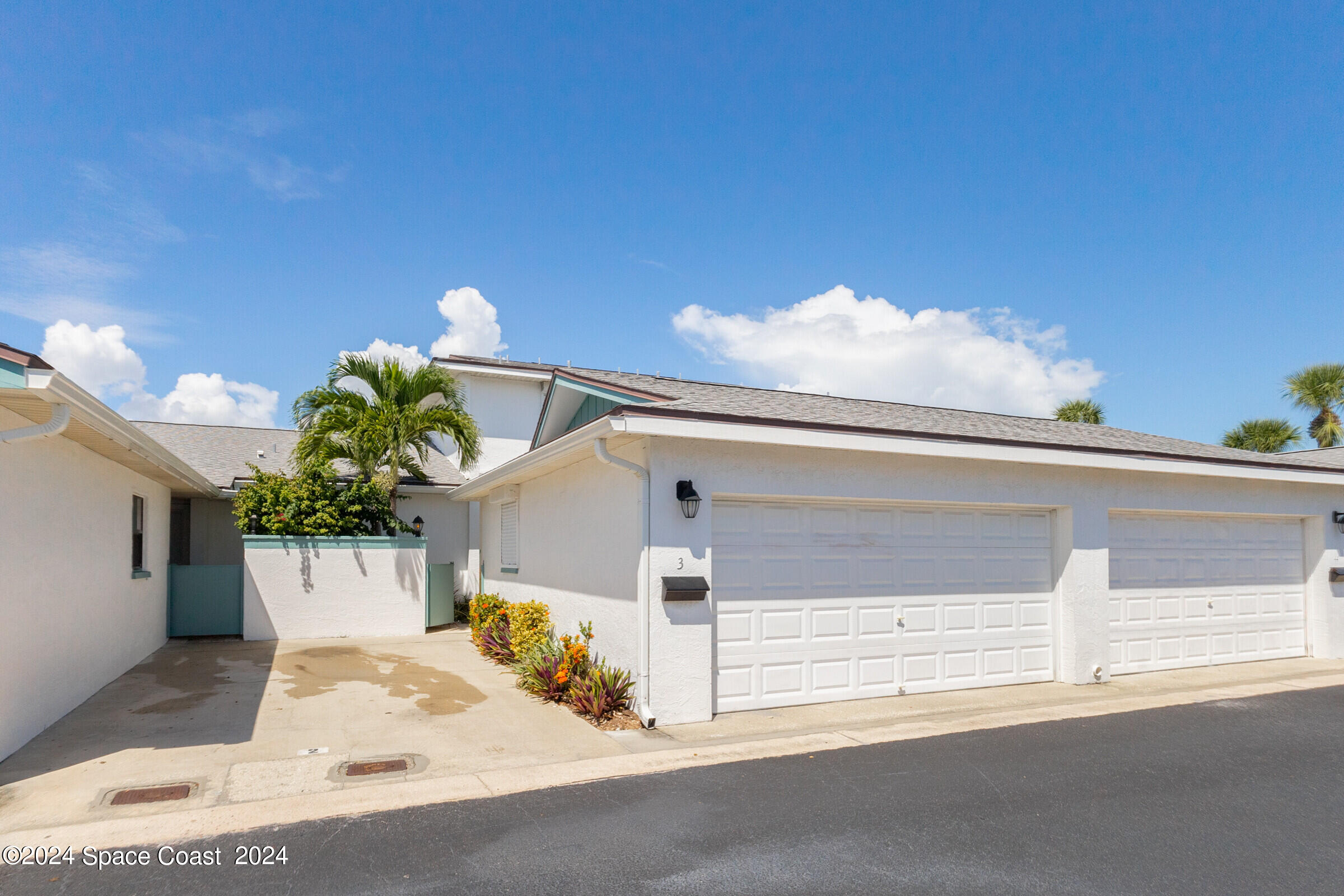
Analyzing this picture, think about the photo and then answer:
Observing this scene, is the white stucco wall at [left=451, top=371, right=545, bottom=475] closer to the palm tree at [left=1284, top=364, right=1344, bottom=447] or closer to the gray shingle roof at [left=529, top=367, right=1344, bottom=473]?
the gray shingle roof at [left=529, top=367, right=1344, bottom=473]


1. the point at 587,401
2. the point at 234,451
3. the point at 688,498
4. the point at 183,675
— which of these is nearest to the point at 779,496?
the point at 688,498

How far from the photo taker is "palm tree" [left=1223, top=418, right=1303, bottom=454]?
982 inches

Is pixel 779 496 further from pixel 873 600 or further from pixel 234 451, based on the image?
pixel 234 451

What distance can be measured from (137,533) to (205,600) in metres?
3.33

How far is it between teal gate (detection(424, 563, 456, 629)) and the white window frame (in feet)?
4.74

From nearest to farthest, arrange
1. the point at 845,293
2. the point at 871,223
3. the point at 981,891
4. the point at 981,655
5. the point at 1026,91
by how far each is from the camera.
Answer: the point at 981,891 < the point at 981,655 < the point at 1026,91 < the point at 871,223 < the point at 845,293

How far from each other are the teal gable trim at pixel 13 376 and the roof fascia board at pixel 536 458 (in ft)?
14.0

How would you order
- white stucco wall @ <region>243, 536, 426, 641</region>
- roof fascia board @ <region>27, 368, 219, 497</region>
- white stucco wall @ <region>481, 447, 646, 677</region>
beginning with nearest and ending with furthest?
roof fascia board @ <region>27, 368, 219, 497</region>, white stucco wall @ <region>481, 447, 646, 677</region>, white stucco wall @ <region>243, 536, 426, 641</region>

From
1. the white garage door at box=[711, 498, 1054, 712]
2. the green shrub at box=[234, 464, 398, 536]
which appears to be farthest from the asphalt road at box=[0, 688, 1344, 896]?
the green shrub at box=[234, 464, 398, 536]

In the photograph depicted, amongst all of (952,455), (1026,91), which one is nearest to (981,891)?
(952,455)

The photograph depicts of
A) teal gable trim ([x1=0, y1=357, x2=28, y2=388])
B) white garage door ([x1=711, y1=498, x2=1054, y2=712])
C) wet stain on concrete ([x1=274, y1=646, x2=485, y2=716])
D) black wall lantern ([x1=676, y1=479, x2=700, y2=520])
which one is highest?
teal gable trim ([x1=0, y1=357, x2=28, y2=388])

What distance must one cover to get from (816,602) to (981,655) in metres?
2.53

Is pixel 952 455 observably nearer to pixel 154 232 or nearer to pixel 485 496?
pixel 485 496

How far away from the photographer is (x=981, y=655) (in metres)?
9.11
